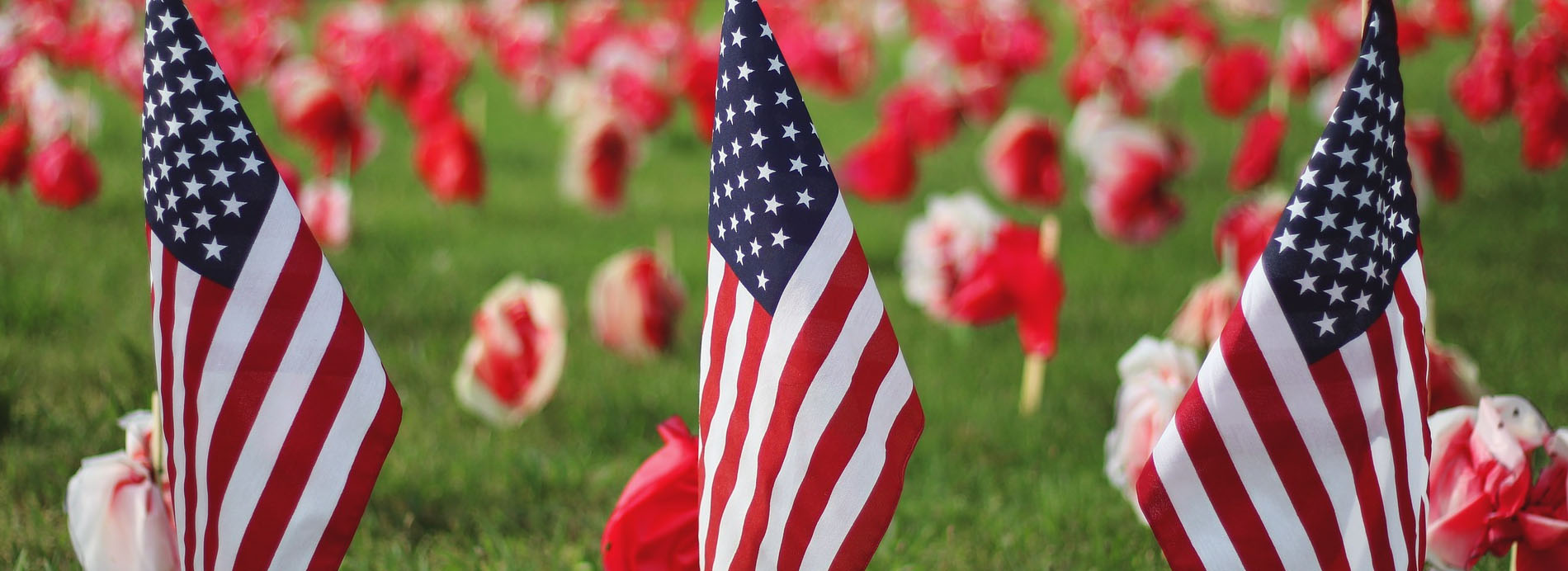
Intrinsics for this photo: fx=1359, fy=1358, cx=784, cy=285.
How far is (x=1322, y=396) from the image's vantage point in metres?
1.82

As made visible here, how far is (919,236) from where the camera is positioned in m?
3.86

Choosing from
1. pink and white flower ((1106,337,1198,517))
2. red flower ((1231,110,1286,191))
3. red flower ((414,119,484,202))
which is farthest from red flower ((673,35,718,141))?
pink and white flower ((1106,337,1198,517))

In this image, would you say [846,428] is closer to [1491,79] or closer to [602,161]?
[602,161]

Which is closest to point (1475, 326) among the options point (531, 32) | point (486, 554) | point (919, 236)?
point (919, 236)

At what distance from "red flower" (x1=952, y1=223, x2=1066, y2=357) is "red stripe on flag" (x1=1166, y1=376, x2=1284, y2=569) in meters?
1.53

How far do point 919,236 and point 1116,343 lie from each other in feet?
2.77

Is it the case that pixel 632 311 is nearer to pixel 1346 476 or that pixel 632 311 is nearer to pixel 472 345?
pixel 472 345

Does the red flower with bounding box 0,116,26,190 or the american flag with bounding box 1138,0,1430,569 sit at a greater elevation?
the red flower with bounding box 0,116,26,190

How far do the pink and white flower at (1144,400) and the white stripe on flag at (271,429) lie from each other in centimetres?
135

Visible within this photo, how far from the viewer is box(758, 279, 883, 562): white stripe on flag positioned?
186cm

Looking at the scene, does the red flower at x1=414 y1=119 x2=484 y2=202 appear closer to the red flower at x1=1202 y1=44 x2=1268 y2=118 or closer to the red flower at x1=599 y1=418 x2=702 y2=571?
the red flower at x1=599 y1=418 x2=702 y2=571

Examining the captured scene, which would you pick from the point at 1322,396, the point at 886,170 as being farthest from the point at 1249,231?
the point at 886,170

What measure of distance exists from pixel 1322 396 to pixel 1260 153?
3416 mm

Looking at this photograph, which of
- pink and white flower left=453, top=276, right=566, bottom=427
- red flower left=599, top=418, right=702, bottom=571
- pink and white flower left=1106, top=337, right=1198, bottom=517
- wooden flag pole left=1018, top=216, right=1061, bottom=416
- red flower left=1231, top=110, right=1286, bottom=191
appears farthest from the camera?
red flower left=1231, top=110, right=1286, bottom=191
